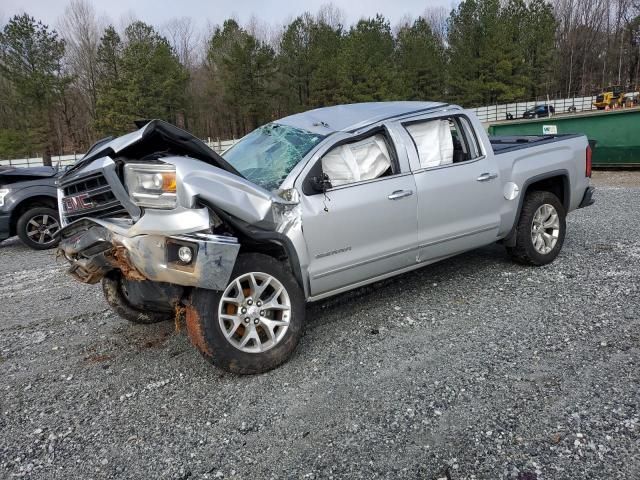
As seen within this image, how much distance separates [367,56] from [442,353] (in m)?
52.7

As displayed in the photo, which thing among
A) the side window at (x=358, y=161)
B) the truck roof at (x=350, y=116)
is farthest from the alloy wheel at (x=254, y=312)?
the truck roof at (x=350, y=116)

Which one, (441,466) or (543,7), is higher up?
(543,7)

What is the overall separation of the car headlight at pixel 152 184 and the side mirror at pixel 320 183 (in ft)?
3.38

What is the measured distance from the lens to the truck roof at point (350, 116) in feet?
12.9

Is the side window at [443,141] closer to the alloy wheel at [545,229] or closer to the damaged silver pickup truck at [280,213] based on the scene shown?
the damaged silver pickup truck at [280,213]

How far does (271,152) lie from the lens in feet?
13.1

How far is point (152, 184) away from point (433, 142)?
8.34 ft

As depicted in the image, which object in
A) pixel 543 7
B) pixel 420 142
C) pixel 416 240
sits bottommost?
pixel 416 240

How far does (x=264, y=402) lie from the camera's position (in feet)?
9.80

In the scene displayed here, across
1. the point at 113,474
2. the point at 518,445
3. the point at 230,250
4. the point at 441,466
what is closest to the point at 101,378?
the point at 113,474

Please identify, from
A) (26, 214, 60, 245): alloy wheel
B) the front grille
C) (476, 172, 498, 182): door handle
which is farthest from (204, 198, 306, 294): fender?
(26, 214, 60, 245): alloy wheel

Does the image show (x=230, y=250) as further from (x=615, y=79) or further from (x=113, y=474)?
(x=615, y=79)

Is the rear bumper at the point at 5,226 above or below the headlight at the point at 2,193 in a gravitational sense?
below

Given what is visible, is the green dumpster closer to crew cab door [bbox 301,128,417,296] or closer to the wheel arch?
crew cab door [bbox 301,128,417,296]
